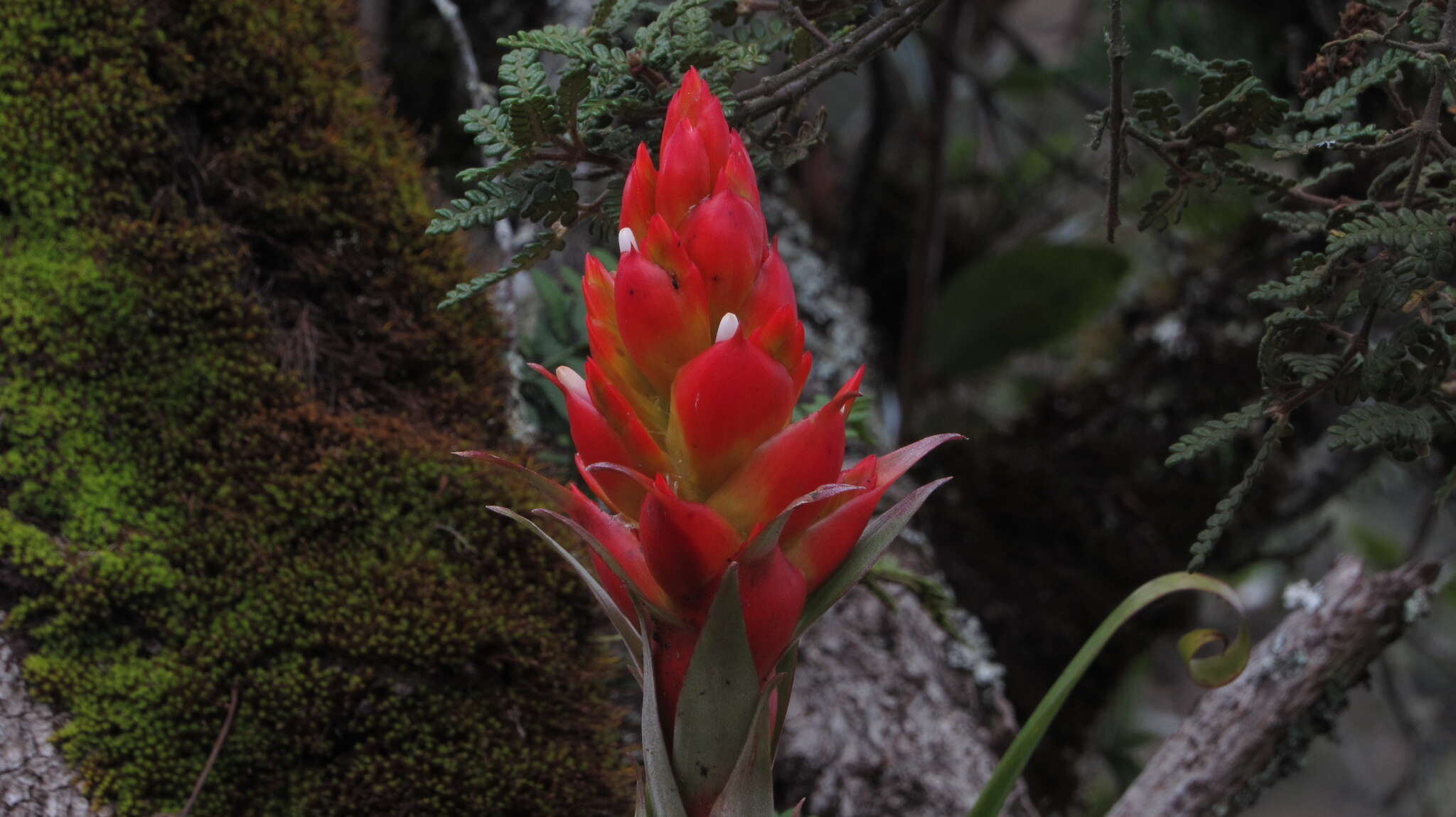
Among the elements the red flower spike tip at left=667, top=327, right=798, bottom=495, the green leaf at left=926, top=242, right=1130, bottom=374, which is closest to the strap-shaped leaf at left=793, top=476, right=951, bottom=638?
the red flower spike tip at left=667, top=327, right=798, bottom=495

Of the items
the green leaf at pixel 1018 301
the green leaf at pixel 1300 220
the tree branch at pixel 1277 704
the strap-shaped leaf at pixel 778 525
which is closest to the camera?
the strap-shaped leaf at pixel 778 525

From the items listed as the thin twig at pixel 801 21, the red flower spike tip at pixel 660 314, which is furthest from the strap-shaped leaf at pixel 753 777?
the thin twig at pixel 801 21

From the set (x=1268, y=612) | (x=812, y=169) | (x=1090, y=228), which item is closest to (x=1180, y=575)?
(x=812, y=169)

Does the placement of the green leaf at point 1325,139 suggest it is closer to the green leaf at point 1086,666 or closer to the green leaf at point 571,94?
the green leaf at point 1086,666

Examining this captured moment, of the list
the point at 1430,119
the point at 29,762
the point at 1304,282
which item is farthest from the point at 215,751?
the point at 1430,119

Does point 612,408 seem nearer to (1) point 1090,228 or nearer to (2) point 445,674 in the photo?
(2) point 445,674

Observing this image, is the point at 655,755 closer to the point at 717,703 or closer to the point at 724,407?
the point at 717,703
